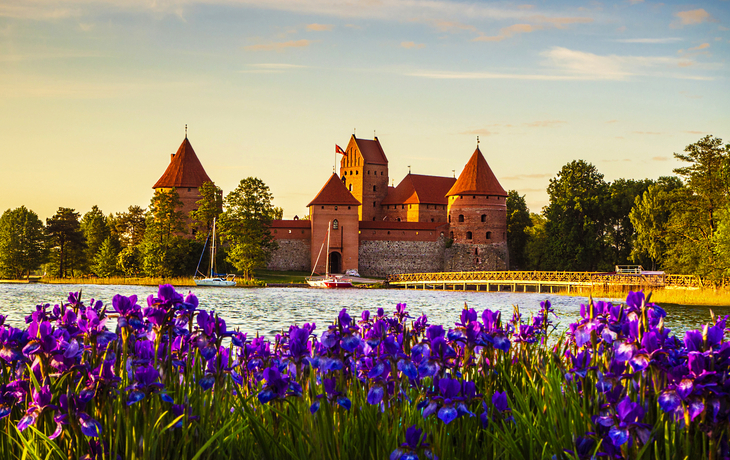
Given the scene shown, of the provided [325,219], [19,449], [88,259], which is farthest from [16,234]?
[19,449]

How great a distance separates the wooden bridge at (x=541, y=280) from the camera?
34.0 metres

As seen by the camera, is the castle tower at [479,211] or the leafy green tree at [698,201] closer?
the leafy green tree at [698,201]

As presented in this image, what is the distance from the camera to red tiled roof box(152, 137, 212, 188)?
52156 millimetres

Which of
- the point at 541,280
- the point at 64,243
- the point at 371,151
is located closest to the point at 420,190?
the point at 371,151

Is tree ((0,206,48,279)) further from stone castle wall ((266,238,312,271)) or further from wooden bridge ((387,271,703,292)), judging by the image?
wooden bridge ((387,271,703,292))

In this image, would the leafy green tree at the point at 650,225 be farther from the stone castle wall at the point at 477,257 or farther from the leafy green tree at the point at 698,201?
the stone castle wall at the point at 477,257

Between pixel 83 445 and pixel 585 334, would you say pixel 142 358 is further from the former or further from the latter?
pixel 585 334

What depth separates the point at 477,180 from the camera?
5534cm

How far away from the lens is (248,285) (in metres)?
41.2

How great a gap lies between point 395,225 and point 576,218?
14725mm

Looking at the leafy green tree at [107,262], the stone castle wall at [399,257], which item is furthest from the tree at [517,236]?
the leafy green tree at [107,262]

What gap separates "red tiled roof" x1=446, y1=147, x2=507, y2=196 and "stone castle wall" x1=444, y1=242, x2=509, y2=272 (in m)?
4.52

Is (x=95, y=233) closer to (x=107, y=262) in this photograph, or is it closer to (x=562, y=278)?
(x=107, y=262)

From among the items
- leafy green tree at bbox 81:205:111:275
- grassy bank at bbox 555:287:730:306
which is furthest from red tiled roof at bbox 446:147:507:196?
leafy green tree at bbox 81:205:111:275
